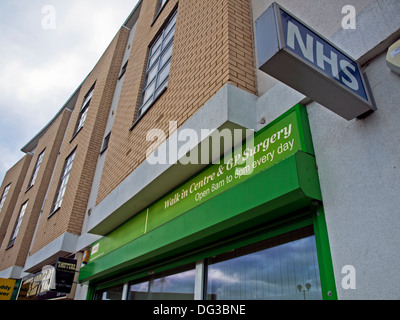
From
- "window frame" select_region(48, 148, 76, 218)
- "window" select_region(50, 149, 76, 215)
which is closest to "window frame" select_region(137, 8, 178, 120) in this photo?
"window frame" select_region(48, 148, 76, 218)

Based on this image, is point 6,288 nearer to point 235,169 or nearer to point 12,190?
point 12,190

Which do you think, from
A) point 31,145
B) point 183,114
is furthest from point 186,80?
point 31,145

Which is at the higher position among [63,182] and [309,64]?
[63,182]

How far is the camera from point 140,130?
6.29m

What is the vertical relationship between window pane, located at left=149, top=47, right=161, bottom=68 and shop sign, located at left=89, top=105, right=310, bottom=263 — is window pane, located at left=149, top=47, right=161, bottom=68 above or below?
above

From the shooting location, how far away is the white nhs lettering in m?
2.18

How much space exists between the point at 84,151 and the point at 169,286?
277 inches

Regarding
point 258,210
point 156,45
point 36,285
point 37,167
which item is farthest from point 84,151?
point 258,210

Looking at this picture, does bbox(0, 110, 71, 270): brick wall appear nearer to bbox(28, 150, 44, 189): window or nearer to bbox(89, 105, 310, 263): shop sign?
bbox(28, 150, 44, 189): window

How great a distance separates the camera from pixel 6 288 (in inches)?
462

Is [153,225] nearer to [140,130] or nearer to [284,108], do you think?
[140,130]

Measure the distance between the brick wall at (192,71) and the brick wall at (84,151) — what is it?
2.57 metres

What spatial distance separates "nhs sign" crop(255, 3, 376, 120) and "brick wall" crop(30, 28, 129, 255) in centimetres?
847

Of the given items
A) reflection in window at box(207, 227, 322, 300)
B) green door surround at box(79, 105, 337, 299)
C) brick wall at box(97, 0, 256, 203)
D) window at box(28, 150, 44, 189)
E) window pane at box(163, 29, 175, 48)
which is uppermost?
window at box(28, 150, 44, 189)
